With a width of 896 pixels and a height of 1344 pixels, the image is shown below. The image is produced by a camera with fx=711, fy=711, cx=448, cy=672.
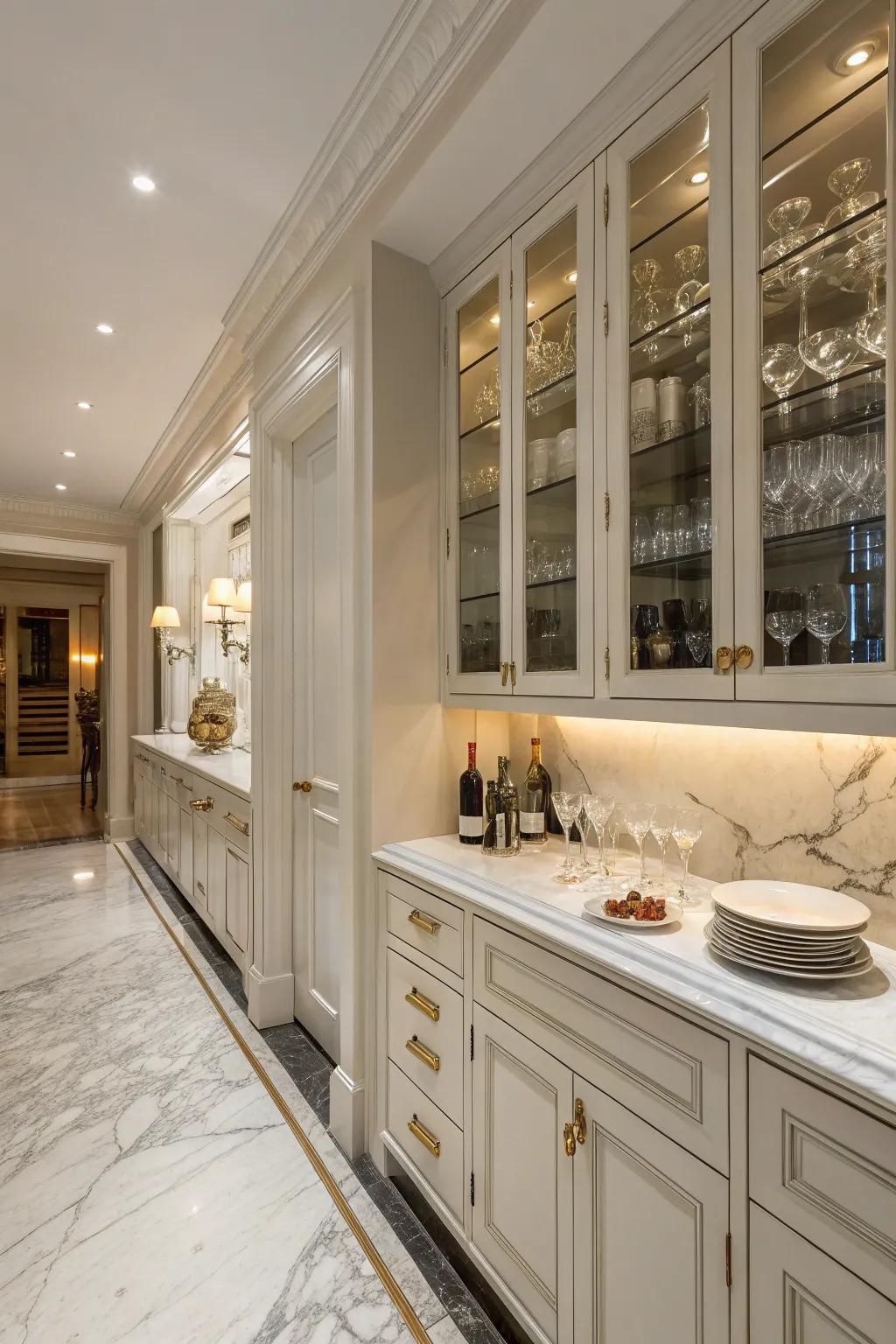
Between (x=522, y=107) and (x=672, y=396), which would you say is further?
(x=522, y=107)

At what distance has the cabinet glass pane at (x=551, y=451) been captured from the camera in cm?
165

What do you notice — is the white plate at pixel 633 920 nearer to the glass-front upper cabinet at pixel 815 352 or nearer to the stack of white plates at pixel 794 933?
the stack of white plates at pixel 794 933

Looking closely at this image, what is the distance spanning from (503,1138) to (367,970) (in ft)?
2.17

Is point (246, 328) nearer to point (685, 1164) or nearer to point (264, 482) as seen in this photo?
point (264, 482)

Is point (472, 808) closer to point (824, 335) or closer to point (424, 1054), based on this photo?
point (424, 1054)

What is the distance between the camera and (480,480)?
199 cm

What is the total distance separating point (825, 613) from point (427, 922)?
1.14 meters

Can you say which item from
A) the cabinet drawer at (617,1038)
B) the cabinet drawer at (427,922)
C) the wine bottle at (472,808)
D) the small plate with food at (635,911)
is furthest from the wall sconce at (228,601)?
the small plate with food at (635,911)

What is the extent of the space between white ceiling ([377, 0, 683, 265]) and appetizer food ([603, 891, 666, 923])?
5.41ft

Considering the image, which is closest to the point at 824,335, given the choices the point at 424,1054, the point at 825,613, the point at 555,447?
the point at 825,613

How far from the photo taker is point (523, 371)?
179 centimetres

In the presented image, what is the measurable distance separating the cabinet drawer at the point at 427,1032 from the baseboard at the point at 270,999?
1042mm

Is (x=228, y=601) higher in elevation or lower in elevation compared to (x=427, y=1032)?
higher

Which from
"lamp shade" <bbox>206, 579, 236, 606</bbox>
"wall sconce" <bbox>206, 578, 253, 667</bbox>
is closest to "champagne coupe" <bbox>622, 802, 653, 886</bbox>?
"wall sconce" <bbox>206, 578, 253, 667</bbox>
